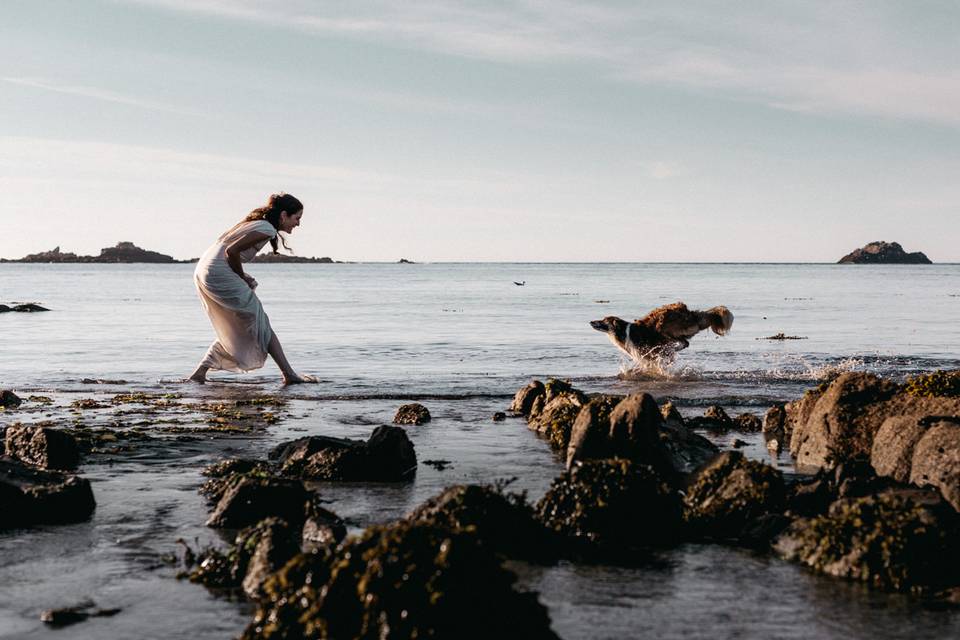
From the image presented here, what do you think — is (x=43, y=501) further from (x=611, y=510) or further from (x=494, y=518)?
(x=611, y=510)

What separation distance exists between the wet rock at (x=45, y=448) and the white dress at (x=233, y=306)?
6.05 m

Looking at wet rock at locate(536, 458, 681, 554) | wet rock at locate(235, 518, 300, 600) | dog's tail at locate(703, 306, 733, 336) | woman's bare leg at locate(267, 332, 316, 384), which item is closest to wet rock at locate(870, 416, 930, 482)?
wet rock at locate(536, 458, 681, 554)

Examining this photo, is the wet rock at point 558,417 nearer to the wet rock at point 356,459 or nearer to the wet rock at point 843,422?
the wet rock at point 356,459

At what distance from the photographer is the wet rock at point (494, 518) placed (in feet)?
21.5

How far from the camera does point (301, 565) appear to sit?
4.79 meters

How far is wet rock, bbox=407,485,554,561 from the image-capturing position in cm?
655

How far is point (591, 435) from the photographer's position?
29.7 ft

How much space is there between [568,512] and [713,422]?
17.9 ft

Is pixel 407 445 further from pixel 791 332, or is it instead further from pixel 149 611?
pixel 791 332

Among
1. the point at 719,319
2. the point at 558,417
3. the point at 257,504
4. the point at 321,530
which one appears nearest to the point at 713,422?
the point at 558,417

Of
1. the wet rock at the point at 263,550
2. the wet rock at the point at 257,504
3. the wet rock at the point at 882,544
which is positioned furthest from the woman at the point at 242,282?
the wet rock at the point at 882,544

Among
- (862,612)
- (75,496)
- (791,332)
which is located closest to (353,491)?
(75,496)

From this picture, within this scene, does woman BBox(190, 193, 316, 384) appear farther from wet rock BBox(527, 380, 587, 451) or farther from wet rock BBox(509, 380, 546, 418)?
wet rock BBox(527, 380, 587, 451)

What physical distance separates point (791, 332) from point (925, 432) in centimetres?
2519
